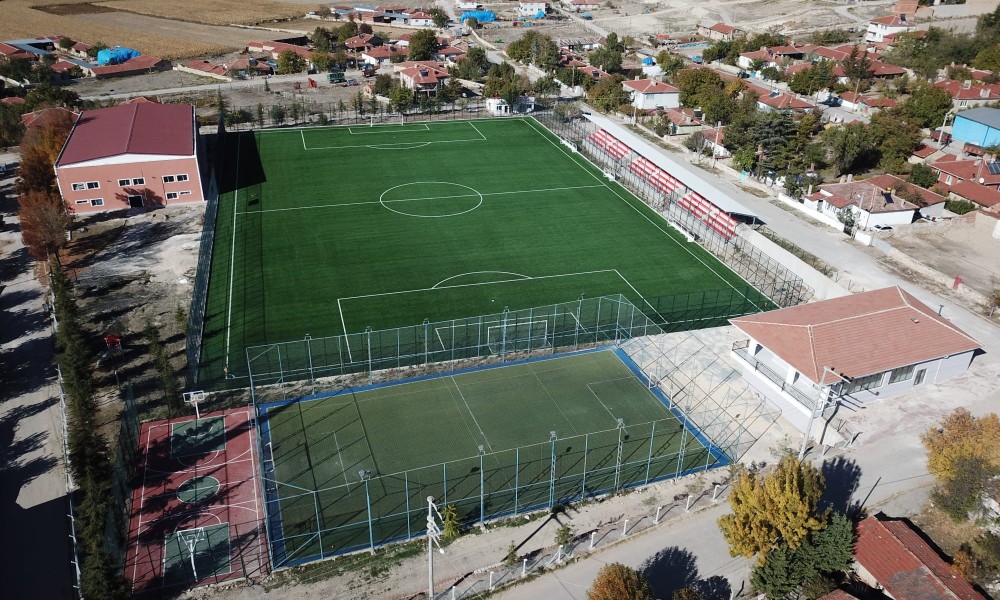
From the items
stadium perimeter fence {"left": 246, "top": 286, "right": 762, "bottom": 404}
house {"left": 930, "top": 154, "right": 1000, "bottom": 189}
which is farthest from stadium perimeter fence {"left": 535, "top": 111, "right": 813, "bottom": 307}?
house {"left": 930, "top": 154, "right": 1000, "bottom": 189}

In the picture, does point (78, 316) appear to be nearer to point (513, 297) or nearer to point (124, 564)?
point (124, 564)

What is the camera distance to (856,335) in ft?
120

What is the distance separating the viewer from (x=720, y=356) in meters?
39.6

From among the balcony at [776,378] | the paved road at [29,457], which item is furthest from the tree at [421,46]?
the balcony at [776,378]

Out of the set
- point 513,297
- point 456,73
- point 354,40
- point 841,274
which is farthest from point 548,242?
point 354,40

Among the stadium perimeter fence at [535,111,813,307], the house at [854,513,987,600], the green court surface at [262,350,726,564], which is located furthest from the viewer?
the stadium perimeter fence at [535,111,813,307]

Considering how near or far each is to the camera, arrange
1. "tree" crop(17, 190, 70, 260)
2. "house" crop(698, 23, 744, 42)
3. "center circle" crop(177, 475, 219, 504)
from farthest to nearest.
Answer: "house" crop(698, 23, 744, 42) → "tree" crop(17, 190, 70, 260) → "center circle" crop(177, 475, 219, 504)

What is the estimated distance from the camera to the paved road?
26.1 meters

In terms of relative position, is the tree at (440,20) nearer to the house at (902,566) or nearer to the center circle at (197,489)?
the center circle at (197,489)

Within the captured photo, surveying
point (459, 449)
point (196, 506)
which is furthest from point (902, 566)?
point (196, 506)

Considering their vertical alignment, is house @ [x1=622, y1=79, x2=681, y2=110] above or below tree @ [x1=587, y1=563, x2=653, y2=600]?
above

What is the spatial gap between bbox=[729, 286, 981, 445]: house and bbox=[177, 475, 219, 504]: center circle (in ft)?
85.1

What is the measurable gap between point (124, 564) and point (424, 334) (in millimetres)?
18380

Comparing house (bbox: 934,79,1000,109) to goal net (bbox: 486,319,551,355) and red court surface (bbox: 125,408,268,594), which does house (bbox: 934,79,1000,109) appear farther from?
red court surface (bbox: 125,408,268,594)
